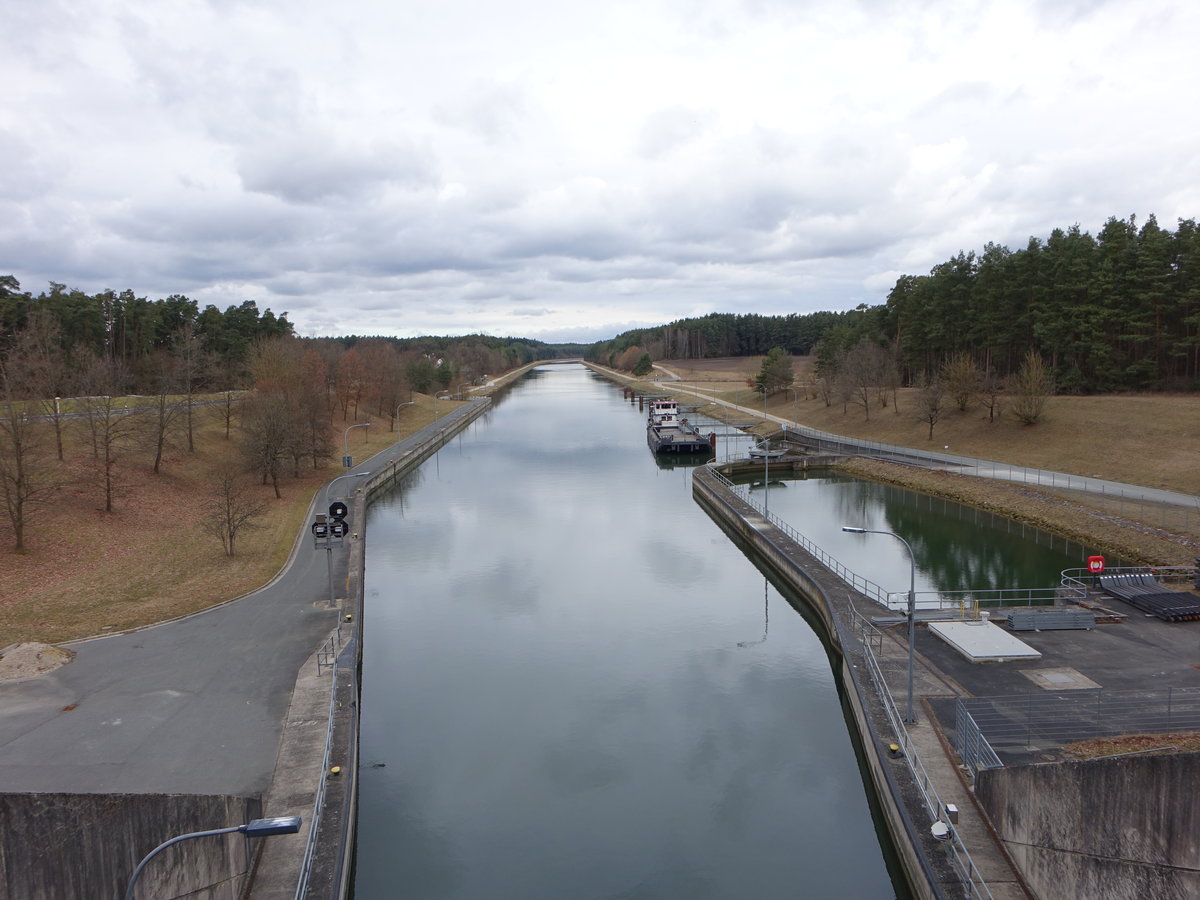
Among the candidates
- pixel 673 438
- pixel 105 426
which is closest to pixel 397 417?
pixel 673 438

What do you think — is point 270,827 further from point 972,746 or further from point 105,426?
point 105,426

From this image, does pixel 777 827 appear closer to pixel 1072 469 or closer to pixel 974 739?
pixel 974 739

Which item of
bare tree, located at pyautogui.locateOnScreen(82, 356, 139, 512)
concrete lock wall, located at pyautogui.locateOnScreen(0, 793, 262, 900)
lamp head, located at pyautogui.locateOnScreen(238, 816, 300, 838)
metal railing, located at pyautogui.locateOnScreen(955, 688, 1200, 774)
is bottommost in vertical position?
metal railing, located at pyautogui.locateOnScreen(955, 688, 1200, 774)

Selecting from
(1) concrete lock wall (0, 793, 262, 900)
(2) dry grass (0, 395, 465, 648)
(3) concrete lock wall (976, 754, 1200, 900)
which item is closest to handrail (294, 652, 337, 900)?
(1) concrete lock wall (0, 793, 262, 900)

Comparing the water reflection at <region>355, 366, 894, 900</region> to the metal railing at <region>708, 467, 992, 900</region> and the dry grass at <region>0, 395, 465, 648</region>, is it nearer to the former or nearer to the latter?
the metal railing at <region>708, 467, 992, 900</region>

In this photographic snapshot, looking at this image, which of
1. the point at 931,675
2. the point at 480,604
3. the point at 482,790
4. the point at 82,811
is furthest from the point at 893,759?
the point at 480,604

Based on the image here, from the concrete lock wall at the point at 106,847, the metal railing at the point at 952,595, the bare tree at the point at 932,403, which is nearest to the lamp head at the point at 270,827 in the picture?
the concrete lock wall at the point at 106,847
